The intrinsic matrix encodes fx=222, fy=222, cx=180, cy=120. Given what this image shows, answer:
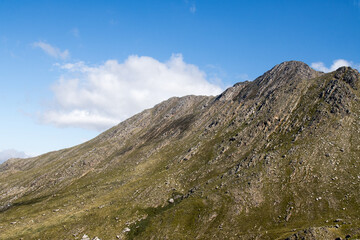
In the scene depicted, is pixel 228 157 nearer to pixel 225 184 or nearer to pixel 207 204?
pixel 225 184

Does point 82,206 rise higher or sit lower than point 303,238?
higher

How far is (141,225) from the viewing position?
73.2 m

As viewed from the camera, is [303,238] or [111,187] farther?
[111,187]

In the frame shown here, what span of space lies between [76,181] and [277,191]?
105706 millimetres

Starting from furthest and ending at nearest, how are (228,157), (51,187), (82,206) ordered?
(51,187) < (228,157) < (82,206)

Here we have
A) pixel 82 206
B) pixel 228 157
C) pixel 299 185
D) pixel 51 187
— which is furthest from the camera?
pixel 51 187

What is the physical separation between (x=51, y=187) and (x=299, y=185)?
12301 cm

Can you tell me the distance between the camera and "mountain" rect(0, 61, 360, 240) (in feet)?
212

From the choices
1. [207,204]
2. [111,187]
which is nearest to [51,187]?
[111,187]

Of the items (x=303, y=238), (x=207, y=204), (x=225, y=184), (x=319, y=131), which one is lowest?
(x=303, y=238)

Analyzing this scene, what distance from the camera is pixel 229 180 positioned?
84.4 m

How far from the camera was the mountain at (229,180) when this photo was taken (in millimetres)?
64688

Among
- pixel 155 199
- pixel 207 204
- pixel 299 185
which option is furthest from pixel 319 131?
pixel 155 199

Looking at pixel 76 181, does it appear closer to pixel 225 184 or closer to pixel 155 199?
pixel 155 199
